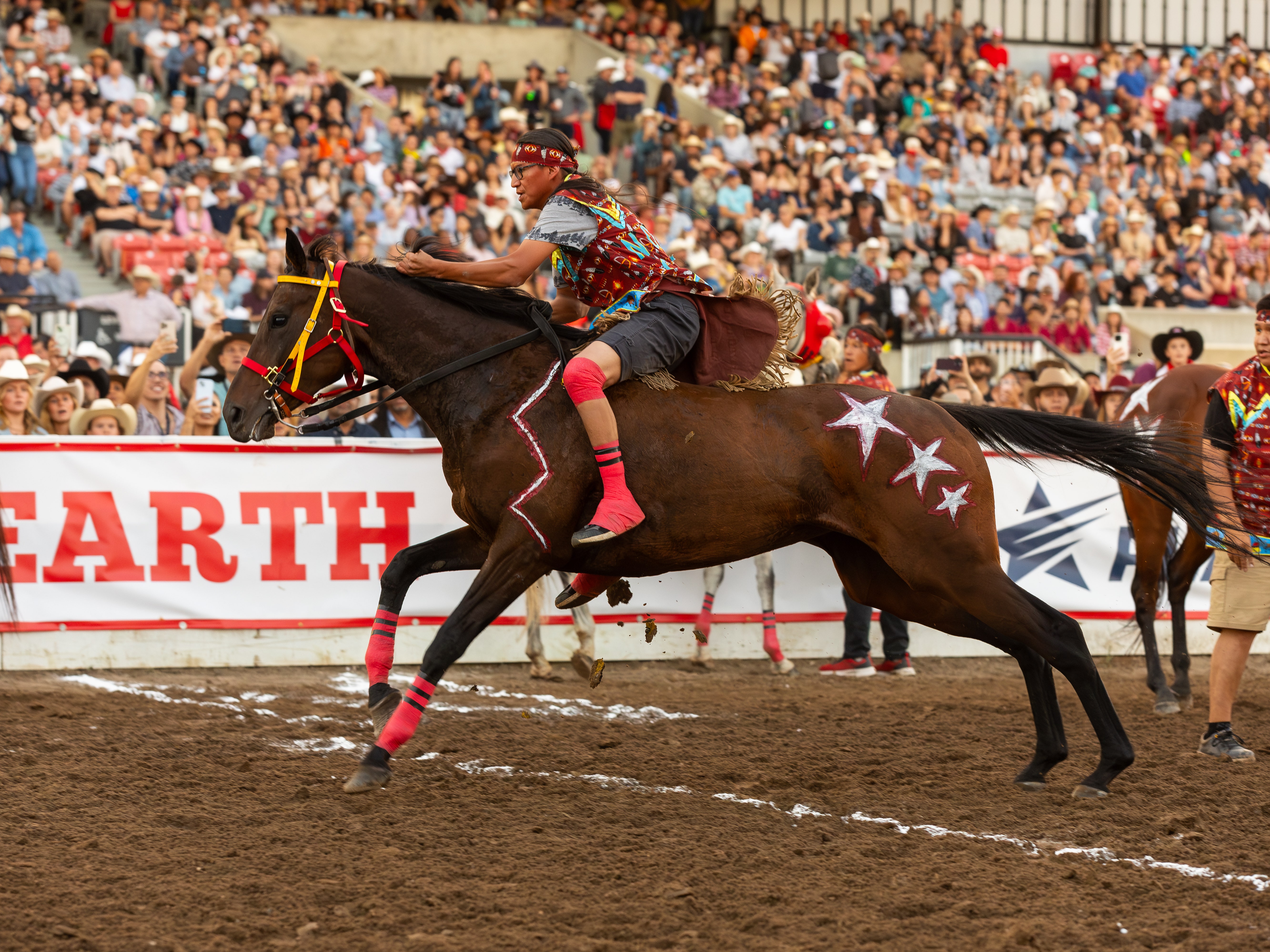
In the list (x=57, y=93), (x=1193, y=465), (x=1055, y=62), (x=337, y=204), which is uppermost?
(x=1055, y=62)

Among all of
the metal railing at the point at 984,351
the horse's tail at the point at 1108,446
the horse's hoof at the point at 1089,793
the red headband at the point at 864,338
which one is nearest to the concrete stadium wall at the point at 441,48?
the metal railing at the point at 984,351

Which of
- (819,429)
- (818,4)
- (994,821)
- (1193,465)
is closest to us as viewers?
(994,821)

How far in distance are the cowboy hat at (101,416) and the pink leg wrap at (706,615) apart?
4.14 metres

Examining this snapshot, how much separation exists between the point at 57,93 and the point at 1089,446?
1518 centimetres

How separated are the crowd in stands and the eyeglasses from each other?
4.42m

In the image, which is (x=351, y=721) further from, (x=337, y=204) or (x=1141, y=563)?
(x=337, y=204)

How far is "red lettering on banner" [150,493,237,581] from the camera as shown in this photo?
9047 millimetres

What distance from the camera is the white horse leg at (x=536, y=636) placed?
29.7 ft

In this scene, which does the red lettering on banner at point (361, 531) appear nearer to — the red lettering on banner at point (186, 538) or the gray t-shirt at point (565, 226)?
the red lettering on banner at point (186, 538)

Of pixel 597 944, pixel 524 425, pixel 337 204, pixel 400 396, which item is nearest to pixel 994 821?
pixel 597 944

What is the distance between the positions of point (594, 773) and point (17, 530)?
4.69 metres

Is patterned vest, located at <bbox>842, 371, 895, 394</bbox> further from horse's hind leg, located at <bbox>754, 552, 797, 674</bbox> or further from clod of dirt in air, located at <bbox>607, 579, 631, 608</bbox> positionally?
clod of dirt in air, located at <bbox>607, 579, 631, 608</bbox>

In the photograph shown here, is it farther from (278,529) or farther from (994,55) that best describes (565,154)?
(994,55)

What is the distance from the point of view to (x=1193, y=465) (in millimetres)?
6367
